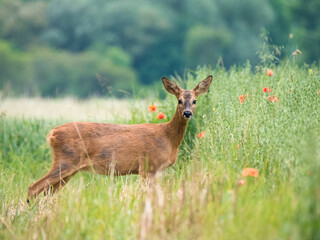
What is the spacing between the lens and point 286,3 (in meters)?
29.0

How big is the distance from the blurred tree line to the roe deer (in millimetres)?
22645

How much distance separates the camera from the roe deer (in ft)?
19.0

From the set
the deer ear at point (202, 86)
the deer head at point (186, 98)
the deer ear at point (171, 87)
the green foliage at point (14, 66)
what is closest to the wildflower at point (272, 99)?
the deer head at point (186, 98)

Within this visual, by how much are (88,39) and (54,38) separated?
2.18 metres

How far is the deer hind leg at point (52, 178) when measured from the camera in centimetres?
566

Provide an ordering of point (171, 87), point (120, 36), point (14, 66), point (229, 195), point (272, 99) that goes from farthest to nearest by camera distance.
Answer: point (120, 36) < point (14, 66) < point (171, 87) < point (272, 99) < point (229, 195)

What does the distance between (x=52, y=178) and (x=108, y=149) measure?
69 centimetres

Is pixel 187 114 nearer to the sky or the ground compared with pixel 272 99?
nearer to the ground

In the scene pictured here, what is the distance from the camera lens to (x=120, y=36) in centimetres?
3444

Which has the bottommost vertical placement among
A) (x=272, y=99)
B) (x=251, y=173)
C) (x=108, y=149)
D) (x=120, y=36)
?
(x=108, y=149)

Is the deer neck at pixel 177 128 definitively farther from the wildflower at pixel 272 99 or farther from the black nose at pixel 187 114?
the wildflower at pixel 272 99

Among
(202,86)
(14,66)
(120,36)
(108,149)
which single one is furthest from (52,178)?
(120,36)

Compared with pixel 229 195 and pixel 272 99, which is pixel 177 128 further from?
pixel 229 195

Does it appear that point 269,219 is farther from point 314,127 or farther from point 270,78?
point 270,78
